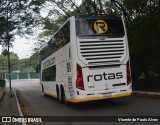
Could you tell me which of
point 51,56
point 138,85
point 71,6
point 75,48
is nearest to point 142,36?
point 138,85

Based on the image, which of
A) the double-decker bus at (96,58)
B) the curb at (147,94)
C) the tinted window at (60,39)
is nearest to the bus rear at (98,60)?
the double-decker bus at (96,58)

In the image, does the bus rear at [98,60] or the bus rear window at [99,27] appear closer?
the bus rear at [98,60]

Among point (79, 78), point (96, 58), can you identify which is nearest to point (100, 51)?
point (96, 58)

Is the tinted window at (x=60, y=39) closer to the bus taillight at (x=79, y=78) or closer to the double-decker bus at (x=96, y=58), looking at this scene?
the double-decker bus at (x=96, y=58)

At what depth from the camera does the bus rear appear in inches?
585

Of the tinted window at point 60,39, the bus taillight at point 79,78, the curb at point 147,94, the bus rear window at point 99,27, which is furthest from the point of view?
the curb at point 147,94

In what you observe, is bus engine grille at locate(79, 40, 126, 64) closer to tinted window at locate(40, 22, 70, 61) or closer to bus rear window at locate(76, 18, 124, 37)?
bus rear window at locate(76, 18, 124, 37)

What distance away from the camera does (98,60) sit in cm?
1500

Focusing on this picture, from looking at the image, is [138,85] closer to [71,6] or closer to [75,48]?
[75,48]

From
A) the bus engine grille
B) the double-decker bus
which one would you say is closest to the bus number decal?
the double-decker bus

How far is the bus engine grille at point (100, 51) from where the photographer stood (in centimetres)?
1495

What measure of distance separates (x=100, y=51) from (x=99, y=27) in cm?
112

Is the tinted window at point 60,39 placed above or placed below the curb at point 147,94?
above

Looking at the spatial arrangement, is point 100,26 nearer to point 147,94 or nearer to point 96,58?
point 96,58
